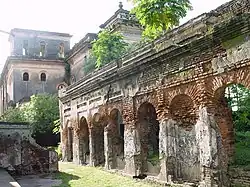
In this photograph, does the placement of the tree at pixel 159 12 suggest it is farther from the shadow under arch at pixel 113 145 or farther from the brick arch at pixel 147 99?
the brick arch at pixel 147 99

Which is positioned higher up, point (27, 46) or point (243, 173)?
point (27, 46)

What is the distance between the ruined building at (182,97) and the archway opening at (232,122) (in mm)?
32

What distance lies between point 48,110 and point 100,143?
916 cm

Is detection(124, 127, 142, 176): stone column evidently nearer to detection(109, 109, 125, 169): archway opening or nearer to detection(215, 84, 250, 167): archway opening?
detection(109, 109, 125, 169): archway opening

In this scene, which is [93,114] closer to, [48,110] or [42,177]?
[42,177]

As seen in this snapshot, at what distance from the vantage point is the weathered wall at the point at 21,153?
12766mm

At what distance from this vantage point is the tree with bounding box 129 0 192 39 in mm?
14664

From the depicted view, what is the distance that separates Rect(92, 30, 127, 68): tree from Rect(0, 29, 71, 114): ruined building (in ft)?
36.5

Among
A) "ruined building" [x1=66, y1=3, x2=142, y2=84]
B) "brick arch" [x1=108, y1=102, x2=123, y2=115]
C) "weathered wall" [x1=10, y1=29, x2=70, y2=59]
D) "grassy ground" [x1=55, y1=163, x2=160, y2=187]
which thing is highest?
"weathered wall" [x1=10, y1=29, x2=70, y2=59]

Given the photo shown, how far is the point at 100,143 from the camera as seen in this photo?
579 inches

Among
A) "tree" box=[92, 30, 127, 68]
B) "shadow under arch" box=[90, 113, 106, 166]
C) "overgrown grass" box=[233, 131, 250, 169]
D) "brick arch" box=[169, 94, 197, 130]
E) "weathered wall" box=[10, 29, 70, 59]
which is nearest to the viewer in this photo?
"overgrown grass" box=[233, 131, 250, 169]

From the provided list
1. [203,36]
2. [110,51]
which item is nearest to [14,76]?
[110,51]

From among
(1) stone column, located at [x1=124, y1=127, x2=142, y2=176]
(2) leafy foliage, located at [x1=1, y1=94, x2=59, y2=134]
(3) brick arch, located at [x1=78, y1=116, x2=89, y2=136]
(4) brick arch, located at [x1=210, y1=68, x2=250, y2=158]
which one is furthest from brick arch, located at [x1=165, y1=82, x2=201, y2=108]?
(2) leafy foliage, located at [x1=1, y1=94, x2=59, y2=134]

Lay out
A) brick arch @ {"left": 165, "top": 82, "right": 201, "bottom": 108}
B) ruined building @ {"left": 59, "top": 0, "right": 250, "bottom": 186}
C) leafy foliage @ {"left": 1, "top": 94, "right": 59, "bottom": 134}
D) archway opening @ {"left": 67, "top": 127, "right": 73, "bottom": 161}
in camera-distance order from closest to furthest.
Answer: ruined building @ {"left": 59, "top": 0, "right": 250, "bottom": 186}
brick arch @ {"left": 165, "top": 82, "right": 201, "bottom": 108}
archway opening @ {"left": 67, "top": 127, "right": 73, "bottom": 161}
leafy foliage @ {"left": 1, "top": 94, "right": 59, "bottom": 134}
